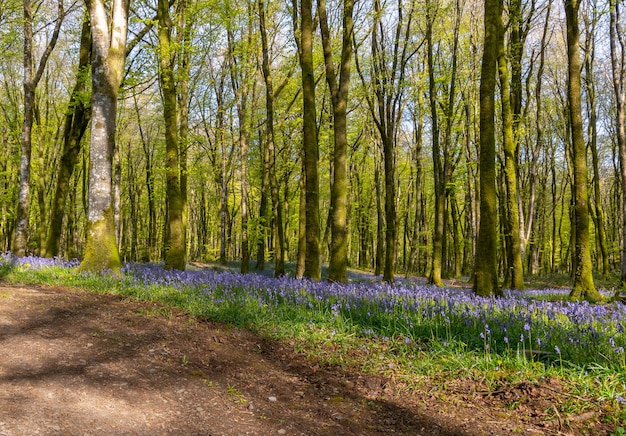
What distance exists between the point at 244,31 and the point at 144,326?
813 inches

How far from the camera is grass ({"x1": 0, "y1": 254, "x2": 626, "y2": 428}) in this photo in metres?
3.60

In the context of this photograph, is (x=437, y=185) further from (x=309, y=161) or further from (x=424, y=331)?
(x=424, y=331)

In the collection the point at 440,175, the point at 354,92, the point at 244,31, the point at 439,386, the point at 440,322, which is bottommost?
the point at 439,386

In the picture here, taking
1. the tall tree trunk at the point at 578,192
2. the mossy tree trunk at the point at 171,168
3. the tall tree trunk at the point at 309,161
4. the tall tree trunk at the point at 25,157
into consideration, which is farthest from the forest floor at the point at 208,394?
the tall tree trunk at the point at 25,157

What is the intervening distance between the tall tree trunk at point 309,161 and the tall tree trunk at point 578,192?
6436mm

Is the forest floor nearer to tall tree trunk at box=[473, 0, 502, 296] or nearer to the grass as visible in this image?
the grass

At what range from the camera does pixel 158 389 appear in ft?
11.2

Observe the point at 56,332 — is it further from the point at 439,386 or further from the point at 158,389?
the point at 439,386

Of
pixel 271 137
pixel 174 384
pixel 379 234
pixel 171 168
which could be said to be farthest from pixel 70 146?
pixel 379 234

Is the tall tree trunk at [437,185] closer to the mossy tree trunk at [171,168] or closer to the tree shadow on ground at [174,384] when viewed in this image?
the mossy tree trunk at [171,168]

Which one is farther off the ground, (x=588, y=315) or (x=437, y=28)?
(x=437, y=28)

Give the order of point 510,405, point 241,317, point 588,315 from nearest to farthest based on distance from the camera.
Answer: point 510,405, point 588,315, point 241,317

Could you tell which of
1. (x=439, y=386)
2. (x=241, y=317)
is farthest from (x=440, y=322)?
(x=241, y=317)

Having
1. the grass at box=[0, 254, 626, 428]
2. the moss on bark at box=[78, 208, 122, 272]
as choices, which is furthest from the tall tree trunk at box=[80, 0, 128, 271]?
the grass at box=[0, 254, 626, 428]
